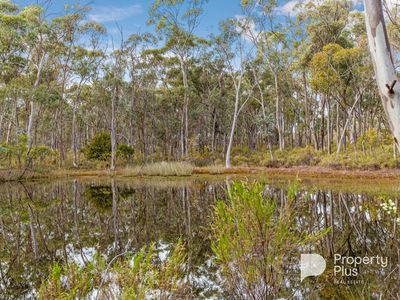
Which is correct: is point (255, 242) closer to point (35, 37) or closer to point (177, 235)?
point (177, 235)

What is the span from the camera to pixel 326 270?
4.90 metres

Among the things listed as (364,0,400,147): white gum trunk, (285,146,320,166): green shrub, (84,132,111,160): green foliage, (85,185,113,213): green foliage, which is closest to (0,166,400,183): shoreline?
(285,146,320,166): green shrub

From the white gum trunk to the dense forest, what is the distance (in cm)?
1880

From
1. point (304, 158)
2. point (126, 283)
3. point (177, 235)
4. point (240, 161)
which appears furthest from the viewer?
point (240, 161)

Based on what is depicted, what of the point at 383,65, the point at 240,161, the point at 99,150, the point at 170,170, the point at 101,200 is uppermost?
the point at 99,150

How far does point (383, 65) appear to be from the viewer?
2105 mm

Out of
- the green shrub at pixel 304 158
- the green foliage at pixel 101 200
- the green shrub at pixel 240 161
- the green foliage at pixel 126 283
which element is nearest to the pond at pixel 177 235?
the green foliage at pixel 101 200

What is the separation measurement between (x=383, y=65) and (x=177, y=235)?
6.16 m

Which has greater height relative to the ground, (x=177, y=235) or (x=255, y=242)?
(x=255, y=242)

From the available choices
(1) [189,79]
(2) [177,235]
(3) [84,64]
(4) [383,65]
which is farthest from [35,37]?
(4) [383,65]

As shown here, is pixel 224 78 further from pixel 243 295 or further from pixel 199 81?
pixel 243 295

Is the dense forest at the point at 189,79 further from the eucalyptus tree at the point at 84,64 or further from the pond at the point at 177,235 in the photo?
the pond at the point at 177,235

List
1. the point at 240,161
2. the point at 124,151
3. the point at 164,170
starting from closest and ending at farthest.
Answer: the point at 164,170 < the point at 240,161 < the point at 124,151

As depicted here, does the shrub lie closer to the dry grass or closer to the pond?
the dry grass
